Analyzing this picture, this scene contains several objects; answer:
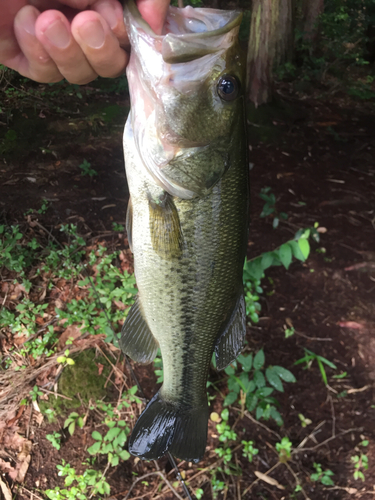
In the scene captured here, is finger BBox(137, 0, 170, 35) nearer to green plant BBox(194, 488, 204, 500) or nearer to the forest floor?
the forest floor

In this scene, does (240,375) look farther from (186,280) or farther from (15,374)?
(15,374)

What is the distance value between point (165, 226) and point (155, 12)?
0.76m

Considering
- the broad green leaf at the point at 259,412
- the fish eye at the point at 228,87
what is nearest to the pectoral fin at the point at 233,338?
the fish eye at the point at 228,87

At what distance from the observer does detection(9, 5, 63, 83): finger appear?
3.95ft

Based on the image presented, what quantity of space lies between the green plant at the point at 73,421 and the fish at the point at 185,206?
103 centimetres

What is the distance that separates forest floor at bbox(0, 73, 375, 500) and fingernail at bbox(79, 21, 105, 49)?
2040 millimetres

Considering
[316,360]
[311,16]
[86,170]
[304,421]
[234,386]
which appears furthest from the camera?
[311,16]

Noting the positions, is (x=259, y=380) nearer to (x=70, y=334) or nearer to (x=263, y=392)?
(x=263, y=392)

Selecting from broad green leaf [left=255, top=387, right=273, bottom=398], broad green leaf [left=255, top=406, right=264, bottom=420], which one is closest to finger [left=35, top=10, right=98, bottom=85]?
broad green leaf [left=255, top=387, right=273, bottom=398]

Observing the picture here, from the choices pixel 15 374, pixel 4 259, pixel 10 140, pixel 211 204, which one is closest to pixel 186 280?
pixel 211 204

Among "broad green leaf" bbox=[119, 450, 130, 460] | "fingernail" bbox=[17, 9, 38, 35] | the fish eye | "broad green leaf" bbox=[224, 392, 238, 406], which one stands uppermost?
"fingernail" bbox=[17, 9, 38, 35]

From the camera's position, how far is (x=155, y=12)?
1.09 metres

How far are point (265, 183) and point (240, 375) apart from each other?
10.4ft

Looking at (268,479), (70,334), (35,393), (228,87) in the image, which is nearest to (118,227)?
(70,334)
